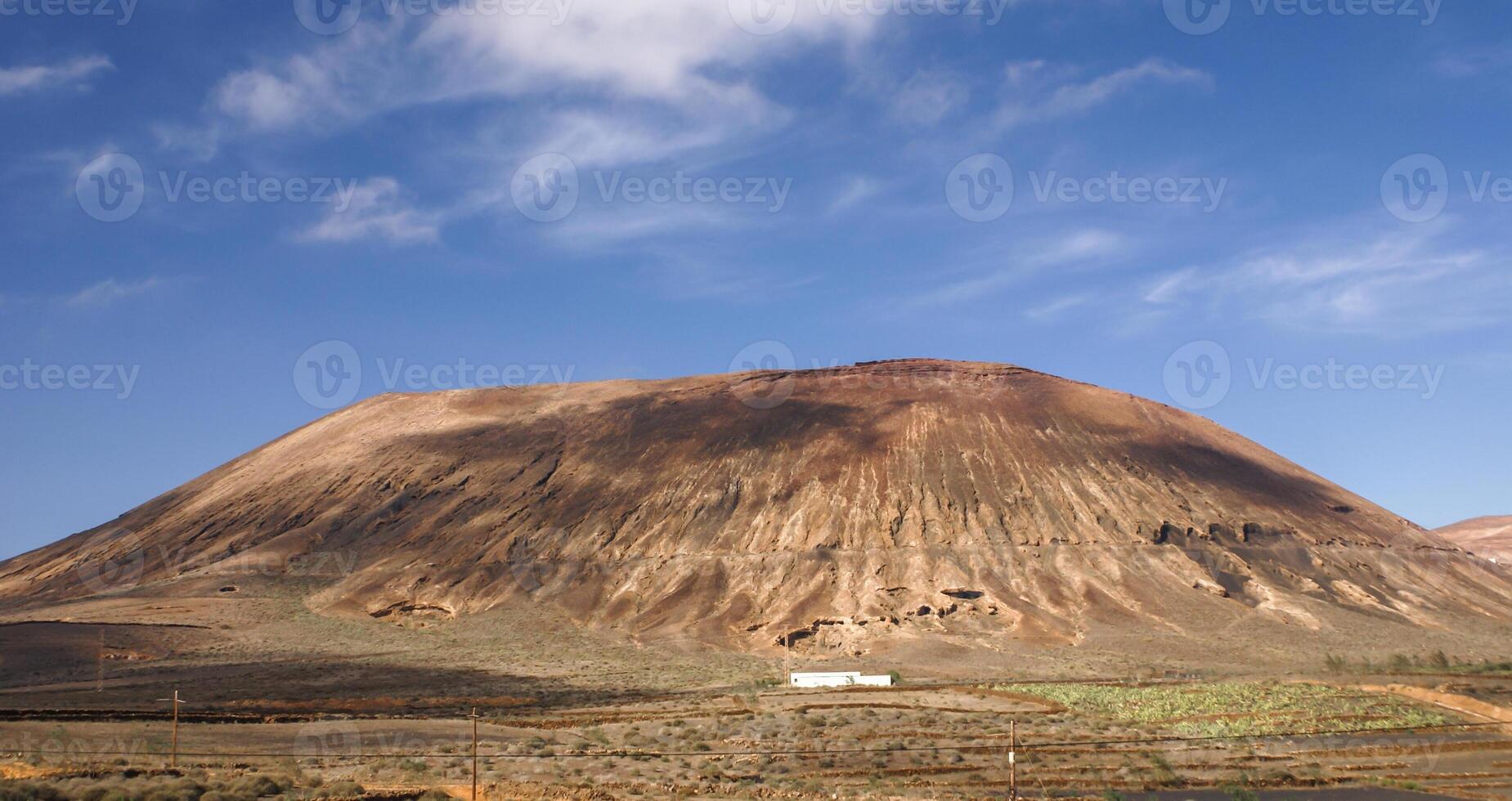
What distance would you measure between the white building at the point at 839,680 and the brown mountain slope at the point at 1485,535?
103 m

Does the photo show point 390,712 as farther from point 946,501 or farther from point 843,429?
point 843,429

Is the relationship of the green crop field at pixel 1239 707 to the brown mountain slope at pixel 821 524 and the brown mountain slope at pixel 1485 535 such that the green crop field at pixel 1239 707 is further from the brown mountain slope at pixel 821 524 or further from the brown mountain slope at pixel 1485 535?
the brown mountain slope at pixel 1485 535

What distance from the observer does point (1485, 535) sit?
14450 centimetres

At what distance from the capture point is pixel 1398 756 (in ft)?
101

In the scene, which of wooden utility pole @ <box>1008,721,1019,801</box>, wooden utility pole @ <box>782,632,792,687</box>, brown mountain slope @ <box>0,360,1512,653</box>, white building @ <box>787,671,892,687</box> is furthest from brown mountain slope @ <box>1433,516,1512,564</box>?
wooden utility pole @ <box>1008,721,1019,801</box>

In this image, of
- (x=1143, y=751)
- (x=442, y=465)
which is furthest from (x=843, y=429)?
(x=1143, y=751)

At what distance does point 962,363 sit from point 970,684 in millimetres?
57795

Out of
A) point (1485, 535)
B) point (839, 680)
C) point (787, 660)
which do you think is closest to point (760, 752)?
point (839, 680)

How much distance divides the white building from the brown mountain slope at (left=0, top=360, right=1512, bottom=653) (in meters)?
14.3

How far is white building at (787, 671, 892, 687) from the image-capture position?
48.8 metres

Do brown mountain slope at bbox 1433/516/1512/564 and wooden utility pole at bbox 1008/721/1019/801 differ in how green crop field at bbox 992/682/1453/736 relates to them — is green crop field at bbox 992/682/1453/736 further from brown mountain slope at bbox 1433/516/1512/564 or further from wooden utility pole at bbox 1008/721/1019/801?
brown mountain slope at bbox 1433/516/1512/564

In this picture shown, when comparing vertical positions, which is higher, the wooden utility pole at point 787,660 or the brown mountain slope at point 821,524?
the brown mountain slope at point 821,524

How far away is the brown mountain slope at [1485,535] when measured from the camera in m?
130

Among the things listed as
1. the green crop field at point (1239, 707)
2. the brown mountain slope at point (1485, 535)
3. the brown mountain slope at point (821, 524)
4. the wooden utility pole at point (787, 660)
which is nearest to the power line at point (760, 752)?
the green crop field at point (1239, 707)
